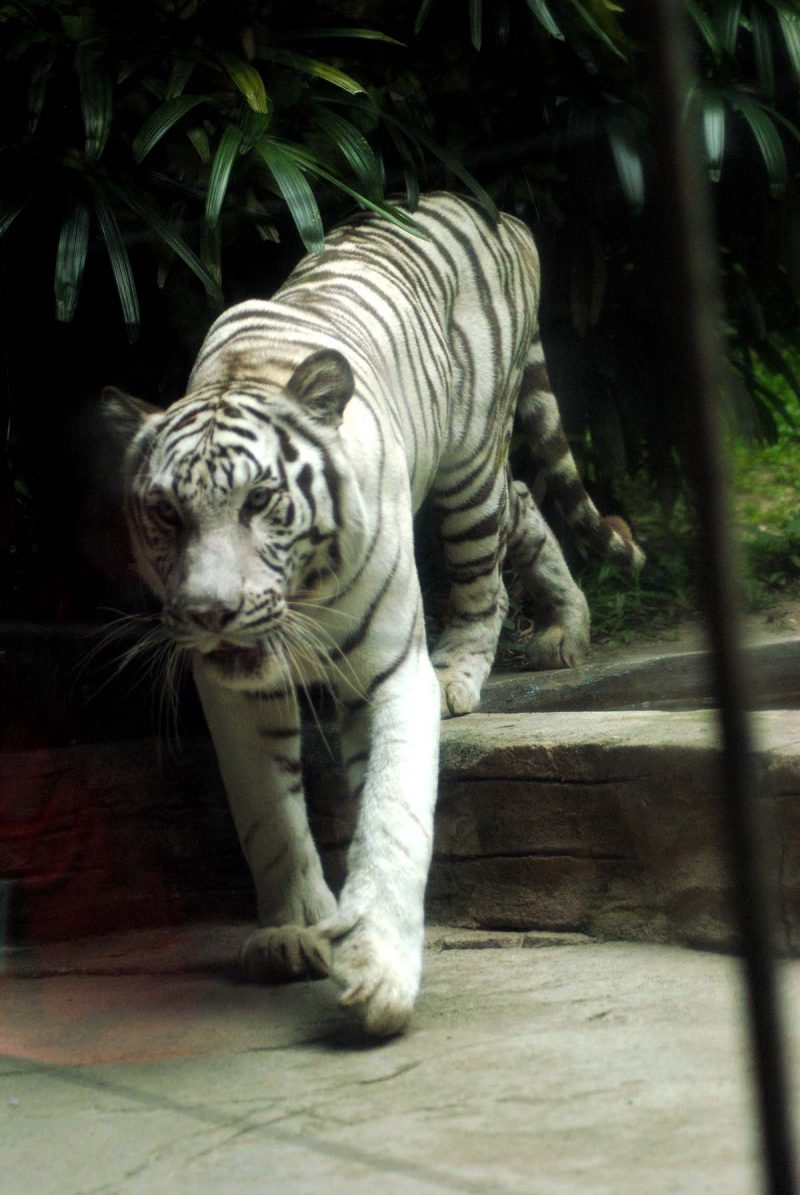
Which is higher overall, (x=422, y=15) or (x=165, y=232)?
(x=422, y=15)

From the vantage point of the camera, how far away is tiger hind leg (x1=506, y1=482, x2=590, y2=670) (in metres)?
3.66

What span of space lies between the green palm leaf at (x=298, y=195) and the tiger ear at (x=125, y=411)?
0.77 m

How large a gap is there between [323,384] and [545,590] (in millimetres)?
1638

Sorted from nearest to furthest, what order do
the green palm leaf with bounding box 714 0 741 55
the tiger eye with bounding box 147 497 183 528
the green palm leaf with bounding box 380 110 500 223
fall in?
1. the tiger eye with bounding box 147 497 183 528
2. the green palm leaf with bounding box 380 110 500 223
3. the green palm leaf with bounding box 714 0 741 55

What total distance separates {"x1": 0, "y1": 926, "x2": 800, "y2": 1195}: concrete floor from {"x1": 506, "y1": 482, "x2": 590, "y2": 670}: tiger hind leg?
1.24 meters

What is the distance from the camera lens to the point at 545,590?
148 inches

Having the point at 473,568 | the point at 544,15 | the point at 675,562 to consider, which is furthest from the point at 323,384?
the point at 675,562

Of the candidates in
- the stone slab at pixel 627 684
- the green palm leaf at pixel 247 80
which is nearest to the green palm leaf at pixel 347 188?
the green palm leaf at pixel 247 80

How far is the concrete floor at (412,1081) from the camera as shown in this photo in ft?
4.68

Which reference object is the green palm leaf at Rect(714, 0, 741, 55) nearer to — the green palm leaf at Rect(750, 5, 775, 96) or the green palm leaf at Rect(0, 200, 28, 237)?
the green palm leaf at Rect(750, 5, 775, 96)

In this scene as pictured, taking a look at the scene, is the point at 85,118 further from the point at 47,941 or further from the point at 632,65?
the point at 47,941

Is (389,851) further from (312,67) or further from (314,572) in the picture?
(312,67)

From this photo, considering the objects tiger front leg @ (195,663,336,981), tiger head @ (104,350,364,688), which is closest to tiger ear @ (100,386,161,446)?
tiger head @ (104,350,364,688)

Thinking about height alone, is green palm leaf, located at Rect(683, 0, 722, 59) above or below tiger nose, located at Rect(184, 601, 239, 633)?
above
